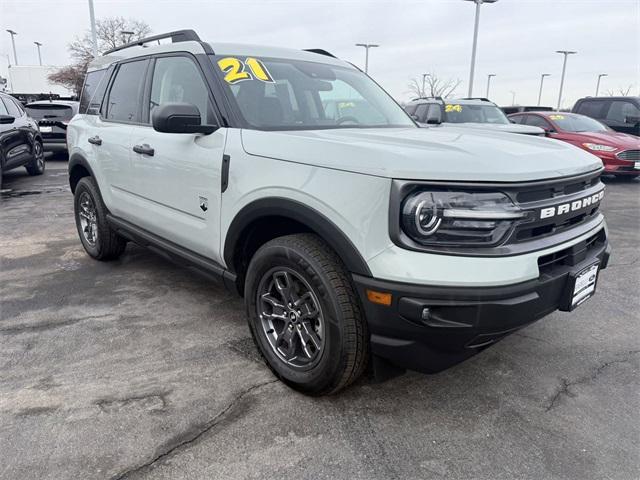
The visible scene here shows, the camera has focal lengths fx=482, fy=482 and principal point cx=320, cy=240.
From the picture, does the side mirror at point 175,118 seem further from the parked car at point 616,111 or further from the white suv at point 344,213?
the parked car at point 616,111

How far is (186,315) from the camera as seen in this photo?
11.7ft

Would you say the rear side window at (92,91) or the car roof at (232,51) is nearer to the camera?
the car roof at (232,51)

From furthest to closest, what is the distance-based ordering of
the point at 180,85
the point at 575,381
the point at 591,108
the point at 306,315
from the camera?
the point at 591,108 < the point at 180,85 < the point at 575,381 < the point at 306,315

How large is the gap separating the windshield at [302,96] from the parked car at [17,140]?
7.61 meters

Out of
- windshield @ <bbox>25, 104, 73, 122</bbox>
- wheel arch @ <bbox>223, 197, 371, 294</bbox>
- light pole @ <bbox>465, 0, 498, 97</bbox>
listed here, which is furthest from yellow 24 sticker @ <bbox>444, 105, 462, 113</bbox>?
light pole @ <bbox>465, 0, 498, 97</bbox>

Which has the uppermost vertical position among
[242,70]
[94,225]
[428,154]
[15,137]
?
[242,70]

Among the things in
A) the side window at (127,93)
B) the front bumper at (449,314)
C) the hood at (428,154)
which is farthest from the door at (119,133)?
the front bumper at (449,314)

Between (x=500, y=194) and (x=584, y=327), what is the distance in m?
2.02

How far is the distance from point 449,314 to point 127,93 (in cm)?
327

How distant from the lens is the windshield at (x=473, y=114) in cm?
1068

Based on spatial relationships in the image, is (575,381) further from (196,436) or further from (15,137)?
(15,137)

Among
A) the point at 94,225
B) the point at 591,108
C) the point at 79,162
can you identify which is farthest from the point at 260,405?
the point at 591,108

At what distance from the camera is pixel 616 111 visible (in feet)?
40.7

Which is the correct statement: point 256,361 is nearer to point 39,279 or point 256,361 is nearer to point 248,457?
point 248,457
